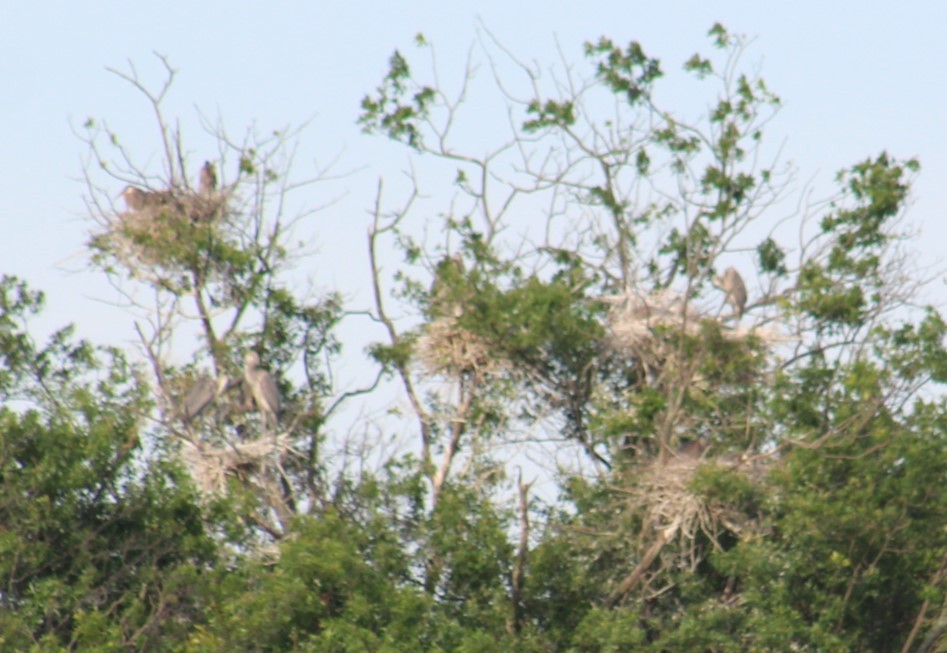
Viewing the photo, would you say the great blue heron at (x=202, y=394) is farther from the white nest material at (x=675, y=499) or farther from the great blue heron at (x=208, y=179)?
the white nest material at (x=675, y=499)

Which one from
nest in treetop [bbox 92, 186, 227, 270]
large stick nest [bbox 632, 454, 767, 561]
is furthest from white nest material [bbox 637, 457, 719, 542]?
nest in treetop [bbox 92, 186, 227, 270]

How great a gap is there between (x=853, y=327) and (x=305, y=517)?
4381mm

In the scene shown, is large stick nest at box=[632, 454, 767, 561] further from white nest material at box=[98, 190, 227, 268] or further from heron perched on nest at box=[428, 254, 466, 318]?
white nest material at box=[98, 190, 227, 268]

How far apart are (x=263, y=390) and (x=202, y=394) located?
514 millimetres

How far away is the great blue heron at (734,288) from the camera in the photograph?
1848cm

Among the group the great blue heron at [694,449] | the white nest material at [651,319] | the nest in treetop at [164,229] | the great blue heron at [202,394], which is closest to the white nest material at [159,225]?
the nest in treetop at [164,229]

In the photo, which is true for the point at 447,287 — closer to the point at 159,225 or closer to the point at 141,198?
the point at 159,225

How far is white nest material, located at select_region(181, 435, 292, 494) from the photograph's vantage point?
727 inches

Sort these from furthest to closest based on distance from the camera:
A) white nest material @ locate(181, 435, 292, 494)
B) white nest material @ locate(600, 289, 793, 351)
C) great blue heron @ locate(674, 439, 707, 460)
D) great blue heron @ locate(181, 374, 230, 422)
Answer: great blue heron @ locate(181, 374, 230, 422) < white nest material @ locate(181, 435, 292, 494) < white nest material @ locate(600, 289, 793, 351) < great blue heron @ locate(674, 439, 707, 460)

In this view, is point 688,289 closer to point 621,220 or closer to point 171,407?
point 621,220

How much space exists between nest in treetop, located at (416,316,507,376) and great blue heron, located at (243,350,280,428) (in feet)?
4.12

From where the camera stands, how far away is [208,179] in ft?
65.1

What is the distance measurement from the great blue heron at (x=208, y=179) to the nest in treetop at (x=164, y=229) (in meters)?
0.10

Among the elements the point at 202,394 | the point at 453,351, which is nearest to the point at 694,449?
the point at 453,351
